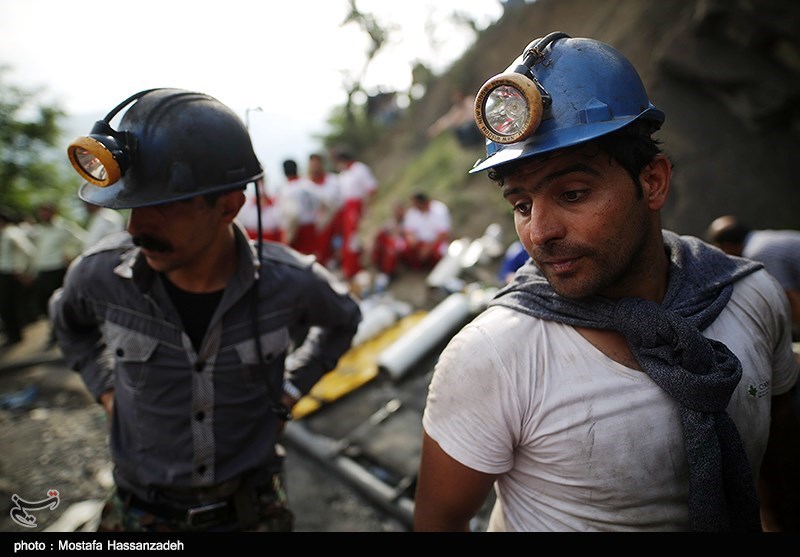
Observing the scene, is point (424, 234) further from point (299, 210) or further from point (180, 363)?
point (180, 363)

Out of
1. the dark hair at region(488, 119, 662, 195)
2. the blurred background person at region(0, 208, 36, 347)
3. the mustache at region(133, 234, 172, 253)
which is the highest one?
the dark hair at region(488, 119, 662, 195)

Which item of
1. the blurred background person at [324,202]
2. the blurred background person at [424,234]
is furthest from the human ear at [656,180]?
the blurred background person at [424,234]

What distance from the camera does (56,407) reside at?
17.3 ft

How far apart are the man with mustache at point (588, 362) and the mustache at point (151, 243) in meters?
1.15

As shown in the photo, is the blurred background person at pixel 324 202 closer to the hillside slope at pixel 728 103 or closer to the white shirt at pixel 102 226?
the white shirt at pixel 102 226

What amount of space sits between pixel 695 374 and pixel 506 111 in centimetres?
85

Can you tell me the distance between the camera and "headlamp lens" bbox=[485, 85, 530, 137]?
118 centimetres

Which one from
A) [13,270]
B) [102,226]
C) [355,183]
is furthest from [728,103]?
[13,270]

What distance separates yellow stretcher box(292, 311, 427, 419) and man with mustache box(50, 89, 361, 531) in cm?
211

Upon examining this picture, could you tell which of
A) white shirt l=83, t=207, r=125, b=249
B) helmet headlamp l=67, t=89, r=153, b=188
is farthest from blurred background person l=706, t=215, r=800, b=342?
white shirt l=83, t=207, r=125, b=249

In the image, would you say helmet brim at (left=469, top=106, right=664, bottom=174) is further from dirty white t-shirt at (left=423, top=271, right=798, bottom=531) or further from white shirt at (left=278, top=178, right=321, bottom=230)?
white shirt at (left=278, top=178, right=321, bottom=230)

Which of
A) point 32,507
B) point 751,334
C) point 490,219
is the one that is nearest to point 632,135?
point 751,334

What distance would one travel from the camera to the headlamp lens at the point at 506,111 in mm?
1180

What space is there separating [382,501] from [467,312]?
270 centimetres
